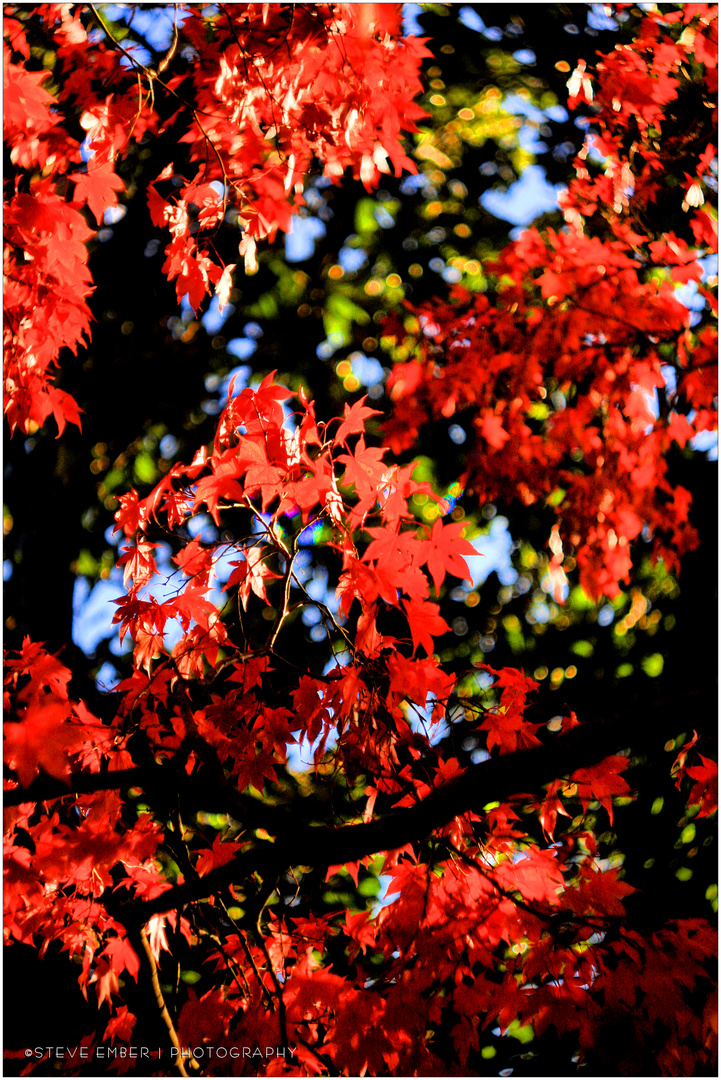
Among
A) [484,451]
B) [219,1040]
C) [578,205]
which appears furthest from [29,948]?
[578,205]

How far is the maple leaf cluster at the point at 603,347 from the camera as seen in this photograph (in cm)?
310

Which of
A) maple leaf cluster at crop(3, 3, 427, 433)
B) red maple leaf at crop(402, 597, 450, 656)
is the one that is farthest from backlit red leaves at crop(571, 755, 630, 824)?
maple leaf cluster at crop(3, 3, 427, 433)

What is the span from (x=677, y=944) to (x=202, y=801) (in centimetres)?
160

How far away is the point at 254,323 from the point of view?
3.64 meters

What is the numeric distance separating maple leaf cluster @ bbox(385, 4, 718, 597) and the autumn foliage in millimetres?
16

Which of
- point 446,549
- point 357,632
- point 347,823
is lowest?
point 347,823

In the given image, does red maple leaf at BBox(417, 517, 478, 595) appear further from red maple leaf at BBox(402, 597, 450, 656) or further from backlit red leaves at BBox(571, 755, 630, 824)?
backlit red leaves at BBox(571, 755, 630, 824)

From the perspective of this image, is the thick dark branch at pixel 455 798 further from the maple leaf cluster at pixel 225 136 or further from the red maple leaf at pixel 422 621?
the maple leaf cluster at pixel 225 136

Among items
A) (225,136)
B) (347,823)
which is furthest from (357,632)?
(225,136)

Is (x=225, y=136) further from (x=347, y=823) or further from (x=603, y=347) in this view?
(x=347, y=823)

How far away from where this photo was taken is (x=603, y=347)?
3164mm

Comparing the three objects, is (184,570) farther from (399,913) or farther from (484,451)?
(484,451)

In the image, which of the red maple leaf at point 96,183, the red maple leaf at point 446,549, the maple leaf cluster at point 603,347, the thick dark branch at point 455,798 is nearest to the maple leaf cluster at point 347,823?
the red maple leaf at point 446,549

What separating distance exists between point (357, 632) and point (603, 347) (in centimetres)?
212
